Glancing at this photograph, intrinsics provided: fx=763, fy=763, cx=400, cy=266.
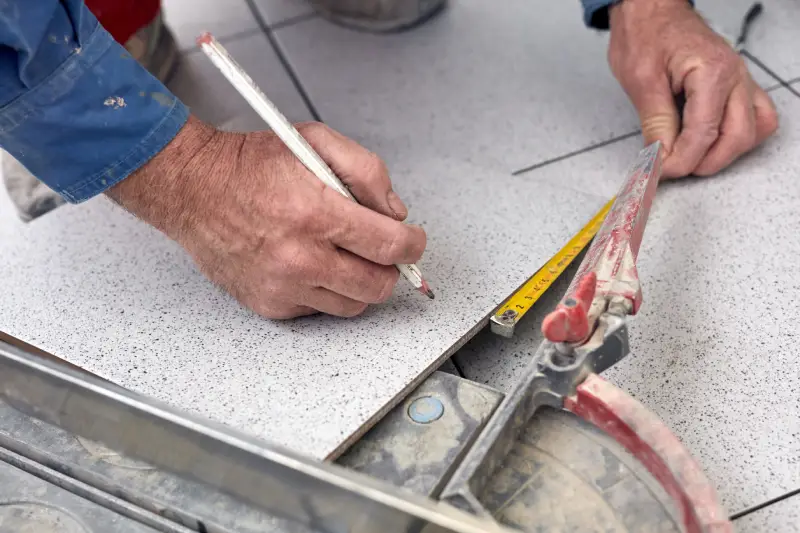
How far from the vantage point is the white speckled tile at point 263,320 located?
1.00 metres

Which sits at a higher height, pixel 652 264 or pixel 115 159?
pixel 115 159

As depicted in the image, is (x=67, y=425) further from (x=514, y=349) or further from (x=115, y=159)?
(x=514, y=349)

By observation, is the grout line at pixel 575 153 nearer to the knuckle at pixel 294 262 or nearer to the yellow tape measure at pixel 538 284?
the yellow tape measure at pixel 538 284

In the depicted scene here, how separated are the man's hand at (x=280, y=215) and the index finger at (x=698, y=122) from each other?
56 cm

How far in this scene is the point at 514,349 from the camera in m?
1.13

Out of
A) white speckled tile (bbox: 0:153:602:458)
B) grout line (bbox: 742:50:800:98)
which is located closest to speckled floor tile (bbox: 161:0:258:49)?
white speckled tile (bbox: 0:153:602:458)

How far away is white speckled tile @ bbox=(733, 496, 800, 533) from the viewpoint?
87cm

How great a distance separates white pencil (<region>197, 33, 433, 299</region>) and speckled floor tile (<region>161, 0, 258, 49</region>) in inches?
44.5

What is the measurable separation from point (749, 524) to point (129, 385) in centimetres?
80

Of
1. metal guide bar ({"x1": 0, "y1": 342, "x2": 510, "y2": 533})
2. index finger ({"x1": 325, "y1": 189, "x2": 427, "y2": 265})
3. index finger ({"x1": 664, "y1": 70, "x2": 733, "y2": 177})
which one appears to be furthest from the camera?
index finger ({"x1": 664, "y1": 70, "x2": 733, "y2": 177})

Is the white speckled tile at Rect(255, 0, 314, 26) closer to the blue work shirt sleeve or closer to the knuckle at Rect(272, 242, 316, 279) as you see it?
the blue work shirt sleeve

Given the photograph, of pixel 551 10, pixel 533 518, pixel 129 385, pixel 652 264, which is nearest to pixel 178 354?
pixel 129 385

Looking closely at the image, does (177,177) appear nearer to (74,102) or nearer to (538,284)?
(74,102)

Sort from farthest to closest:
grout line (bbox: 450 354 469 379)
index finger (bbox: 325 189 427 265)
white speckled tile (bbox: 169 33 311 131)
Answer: white speckled tile (bbox: 169 33 311 131) < grout line (bbox: 450 354 469 379) < index finger (bbox: 325 189 427 265)
